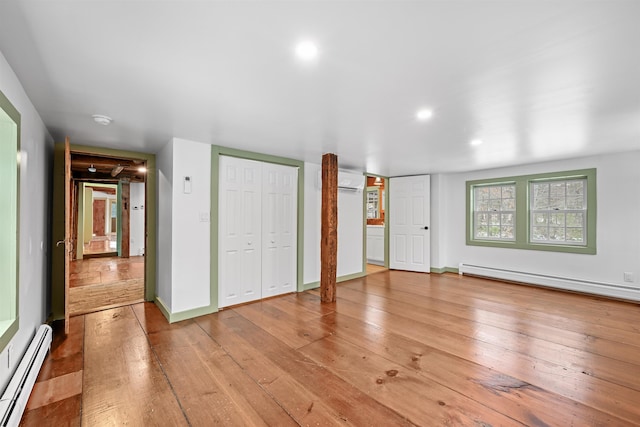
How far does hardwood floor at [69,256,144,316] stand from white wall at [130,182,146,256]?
3.48ft

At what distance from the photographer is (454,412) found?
177cm

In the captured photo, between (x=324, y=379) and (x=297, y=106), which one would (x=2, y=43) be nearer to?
(x=297, y=106)

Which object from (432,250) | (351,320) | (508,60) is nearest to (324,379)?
(351,320)

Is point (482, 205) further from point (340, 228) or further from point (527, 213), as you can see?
point (340, 228)

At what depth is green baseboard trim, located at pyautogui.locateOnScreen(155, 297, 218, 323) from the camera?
10.8 ft

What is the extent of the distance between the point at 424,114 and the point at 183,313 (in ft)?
11.2

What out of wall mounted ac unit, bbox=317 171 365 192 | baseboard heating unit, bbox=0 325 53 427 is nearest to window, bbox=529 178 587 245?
wall mounted ac unit, bbox=317 171 365 192

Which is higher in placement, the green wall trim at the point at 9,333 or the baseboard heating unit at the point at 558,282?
the green wall trim at the point at 9,333

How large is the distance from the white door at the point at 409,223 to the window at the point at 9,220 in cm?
594

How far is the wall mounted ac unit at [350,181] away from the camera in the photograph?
5.11m

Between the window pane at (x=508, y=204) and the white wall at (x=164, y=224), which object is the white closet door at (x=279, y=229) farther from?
the window pane at (x=508, y=204)

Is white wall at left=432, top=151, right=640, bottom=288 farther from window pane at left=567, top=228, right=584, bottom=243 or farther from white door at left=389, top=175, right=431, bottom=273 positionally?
white door at left=389, top=175, right=431, bottom=273

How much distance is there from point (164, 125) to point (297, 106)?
148cm

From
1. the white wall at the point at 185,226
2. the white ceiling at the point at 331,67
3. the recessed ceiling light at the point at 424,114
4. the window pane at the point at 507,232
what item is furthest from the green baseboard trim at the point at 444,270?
the white wall at the point at 185,226
